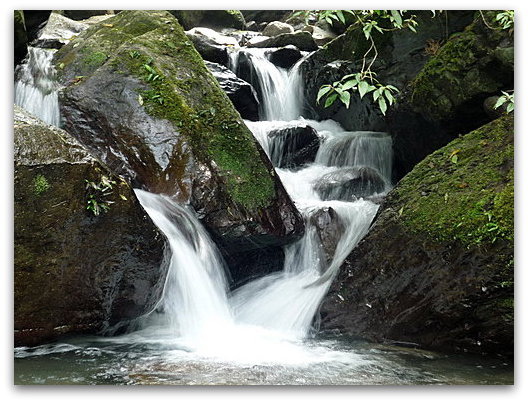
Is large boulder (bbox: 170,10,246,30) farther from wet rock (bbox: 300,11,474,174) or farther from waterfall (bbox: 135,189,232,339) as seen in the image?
waterfall (bbox: 135,189,232,339)

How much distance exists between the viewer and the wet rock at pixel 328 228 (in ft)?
15.2

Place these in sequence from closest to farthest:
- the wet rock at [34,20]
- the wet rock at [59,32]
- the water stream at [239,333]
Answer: the water stream at [239,333]
the wet rock at [34,20]
the wet rock at [59,32]

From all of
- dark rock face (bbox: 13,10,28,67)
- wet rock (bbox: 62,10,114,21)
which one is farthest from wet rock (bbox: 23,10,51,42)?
wet rock (bbox: 62,10,114,21)

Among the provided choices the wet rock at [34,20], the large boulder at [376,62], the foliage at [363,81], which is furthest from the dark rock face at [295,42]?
the wet rock at [34,20]

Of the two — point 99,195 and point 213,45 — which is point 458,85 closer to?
point 99,195

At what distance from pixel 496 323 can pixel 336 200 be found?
2576mm

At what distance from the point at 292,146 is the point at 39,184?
12.4 feet

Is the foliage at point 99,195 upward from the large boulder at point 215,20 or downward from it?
downward

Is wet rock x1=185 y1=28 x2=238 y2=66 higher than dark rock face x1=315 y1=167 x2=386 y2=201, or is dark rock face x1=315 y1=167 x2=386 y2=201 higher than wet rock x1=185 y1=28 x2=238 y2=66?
wet rock x1=185 y1=28 x2=238 y2=66

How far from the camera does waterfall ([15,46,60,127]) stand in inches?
179

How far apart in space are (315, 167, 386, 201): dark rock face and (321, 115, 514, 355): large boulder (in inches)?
59.5

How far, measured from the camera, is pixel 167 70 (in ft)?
15.3

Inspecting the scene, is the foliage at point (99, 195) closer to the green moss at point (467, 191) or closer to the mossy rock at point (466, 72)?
the green moss at point (467, 191)

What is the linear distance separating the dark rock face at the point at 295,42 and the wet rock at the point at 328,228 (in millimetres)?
4134
